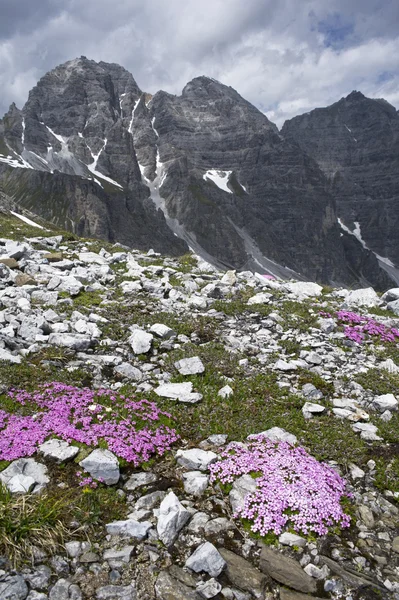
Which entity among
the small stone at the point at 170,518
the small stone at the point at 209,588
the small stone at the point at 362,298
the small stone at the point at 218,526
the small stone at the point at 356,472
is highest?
the small stone at the point at 362,298

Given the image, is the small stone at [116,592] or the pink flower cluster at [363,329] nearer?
the small stone at [116,592]

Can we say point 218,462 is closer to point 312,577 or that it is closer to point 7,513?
point 312,577

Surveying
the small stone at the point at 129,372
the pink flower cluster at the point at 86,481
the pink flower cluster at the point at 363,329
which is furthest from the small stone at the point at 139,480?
the pink flower cluster at the point at 363,329

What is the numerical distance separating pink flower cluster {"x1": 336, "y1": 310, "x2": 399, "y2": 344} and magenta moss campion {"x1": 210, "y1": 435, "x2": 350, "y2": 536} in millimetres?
7302

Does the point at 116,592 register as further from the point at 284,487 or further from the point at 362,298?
the point at 362,298

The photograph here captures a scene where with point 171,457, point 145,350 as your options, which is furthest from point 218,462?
point 145,350

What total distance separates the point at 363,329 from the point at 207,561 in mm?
11173

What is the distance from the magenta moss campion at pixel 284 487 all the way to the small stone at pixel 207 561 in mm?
825

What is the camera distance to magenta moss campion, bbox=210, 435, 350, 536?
547 centimetres

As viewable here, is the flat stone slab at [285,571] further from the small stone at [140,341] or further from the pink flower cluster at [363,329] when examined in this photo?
the pink flower cluster at [363,329]

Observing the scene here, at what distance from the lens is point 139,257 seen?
25188mm

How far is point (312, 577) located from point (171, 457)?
2948mm

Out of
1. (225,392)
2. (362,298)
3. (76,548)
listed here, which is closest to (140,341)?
(225,392)

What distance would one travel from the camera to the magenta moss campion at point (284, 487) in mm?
5473
